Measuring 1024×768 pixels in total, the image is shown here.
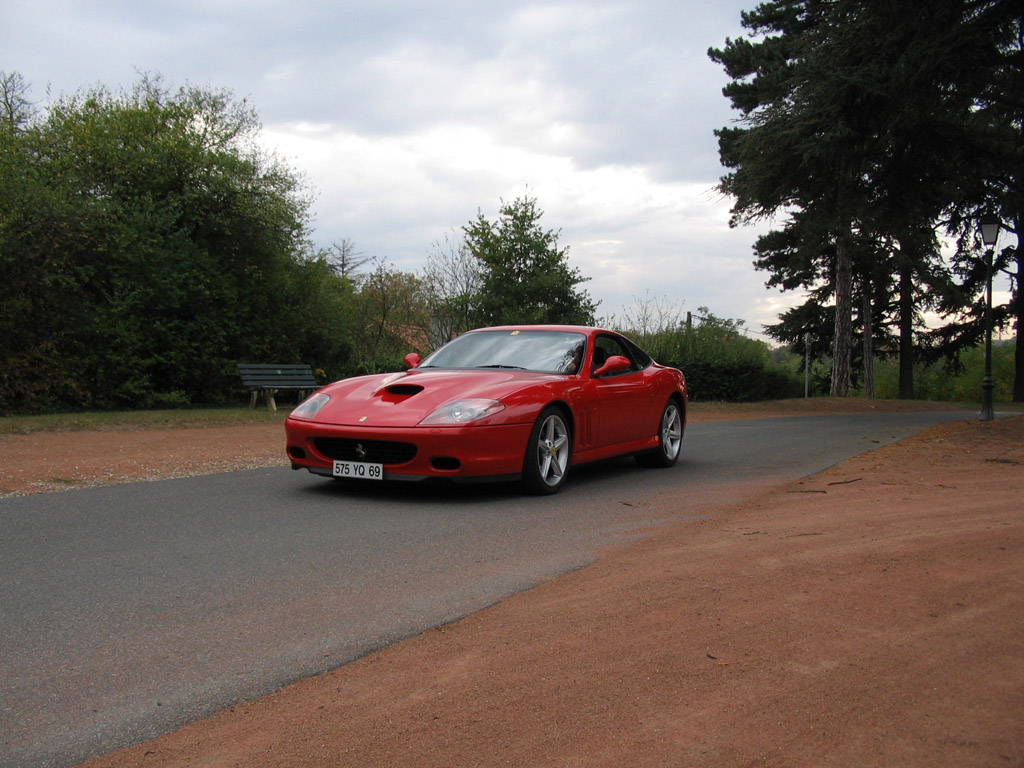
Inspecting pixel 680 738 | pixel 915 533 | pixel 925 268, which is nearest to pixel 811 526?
pixel 915 533

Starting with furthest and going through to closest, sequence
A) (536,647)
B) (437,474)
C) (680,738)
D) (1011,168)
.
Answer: (1011,168) < (437,474) < (536,647) < (680,738)

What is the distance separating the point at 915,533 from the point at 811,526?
0.63 meters

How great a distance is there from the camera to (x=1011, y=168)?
656 inches

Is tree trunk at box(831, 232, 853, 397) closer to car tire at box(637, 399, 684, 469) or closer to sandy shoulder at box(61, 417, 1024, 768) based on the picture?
car tire at box(637, 399, 684, 469)

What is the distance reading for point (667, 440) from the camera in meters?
9.72

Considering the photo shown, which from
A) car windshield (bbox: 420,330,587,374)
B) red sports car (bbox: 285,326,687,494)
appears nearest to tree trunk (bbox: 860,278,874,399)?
red sports car (bbox: 285,326,687,494)

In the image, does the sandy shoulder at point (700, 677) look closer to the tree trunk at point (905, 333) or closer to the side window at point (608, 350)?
the side window at point (608, 350)

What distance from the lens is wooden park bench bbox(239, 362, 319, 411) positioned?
20.2m

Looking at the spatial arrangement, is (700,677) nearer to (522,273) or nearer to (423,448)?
(423,448)

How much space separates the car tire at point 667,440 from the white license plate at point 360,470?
3.51 m

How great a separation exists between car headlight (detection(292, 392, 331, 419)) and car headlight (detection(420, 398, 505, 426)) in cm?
112

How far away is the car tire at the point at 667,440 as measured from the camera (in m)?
9.55

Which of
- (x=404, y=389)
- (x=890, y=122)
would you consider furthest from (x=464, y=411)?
(x=890, y=122)

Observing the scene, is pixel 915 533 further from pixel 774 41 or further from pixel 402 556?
pixel 774 41
